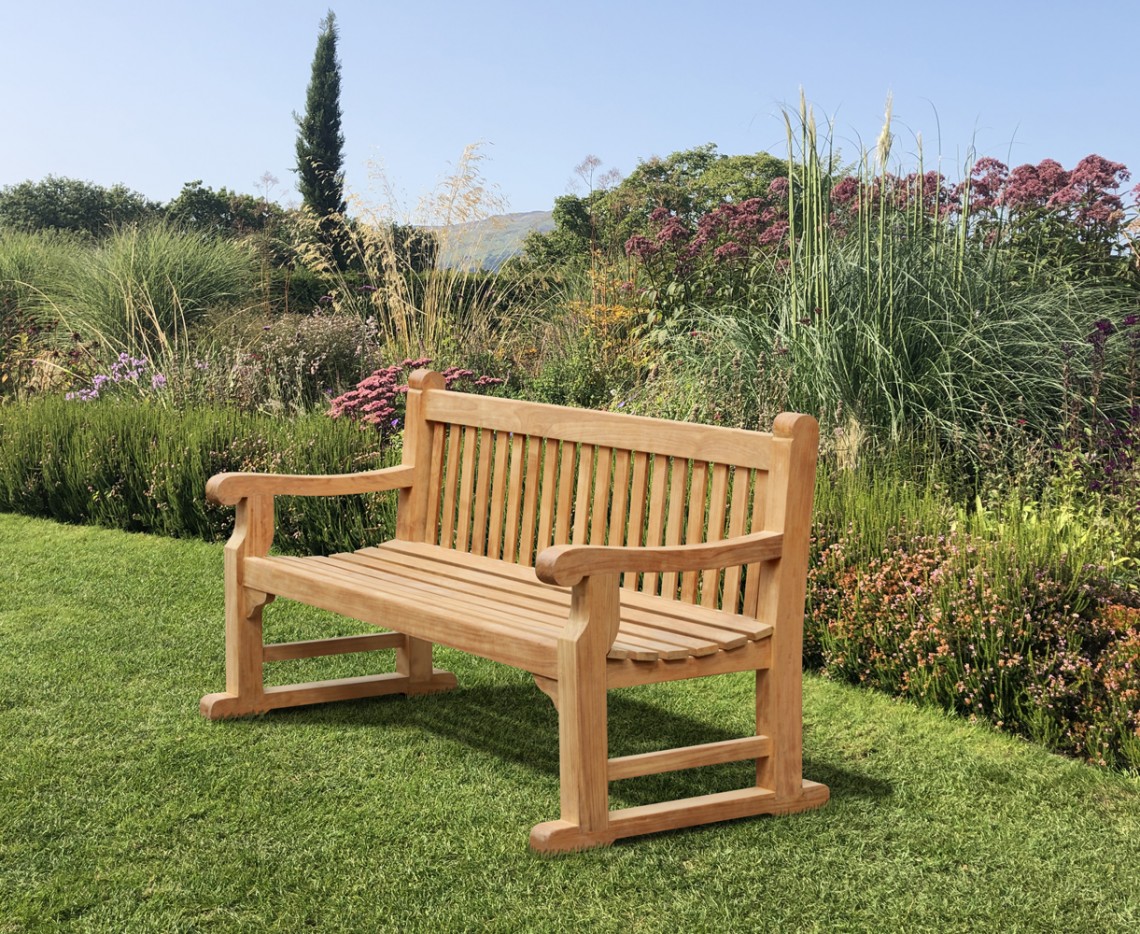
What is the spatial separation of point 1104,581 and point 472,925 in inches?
96.6

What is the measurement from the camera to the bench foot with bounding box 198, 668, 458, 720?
3.84 metres

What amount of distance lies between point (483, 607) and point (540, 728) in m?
0.71

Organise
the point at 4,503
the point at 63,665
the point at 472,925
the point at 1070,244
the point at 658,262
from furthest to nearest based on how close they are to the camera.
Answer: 1. the point at 658,262
2. the point at 1070,244
3. the point at 4,503
4. the point at 63,665
5. the point at 472,925

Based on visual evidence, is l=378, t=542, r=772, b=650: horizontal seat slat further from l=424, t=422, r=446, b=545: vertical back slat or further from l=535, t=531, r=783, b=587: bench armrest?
l=535, t=531, r=783, b=587: bench armrest

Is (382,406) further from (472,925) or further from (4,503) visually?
(472,925)

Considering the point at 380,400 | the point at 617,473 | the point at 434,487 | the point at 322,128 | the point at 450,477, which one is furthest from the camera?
the point at 322,128

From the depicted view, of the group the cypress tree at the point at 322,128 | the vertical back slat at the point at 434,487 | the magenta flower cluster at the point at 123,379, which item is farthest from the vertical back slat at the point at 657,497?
the cypress tree at the point at 322,128

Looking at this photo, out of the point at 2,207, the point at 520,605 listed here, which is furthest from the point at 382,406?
the point at 2,207

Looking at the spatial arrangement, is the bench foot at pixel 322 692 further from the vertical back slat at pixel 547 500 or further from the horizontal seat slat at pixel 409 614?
the vertical back slat at pixel 547 500

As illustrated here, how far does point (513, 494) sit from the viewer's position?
12.7 feet

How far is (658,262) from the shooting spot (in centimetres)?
897

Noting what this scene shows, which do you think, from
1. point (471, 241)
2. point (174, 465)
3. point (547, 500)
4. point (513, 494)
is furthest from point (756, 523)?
point (471, 241)

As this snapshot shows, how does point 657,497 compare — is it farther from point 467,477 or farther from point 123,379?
point 123,379

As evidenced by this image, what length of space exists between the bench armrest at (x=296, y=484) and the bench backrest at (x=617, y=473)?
5.4 inches
